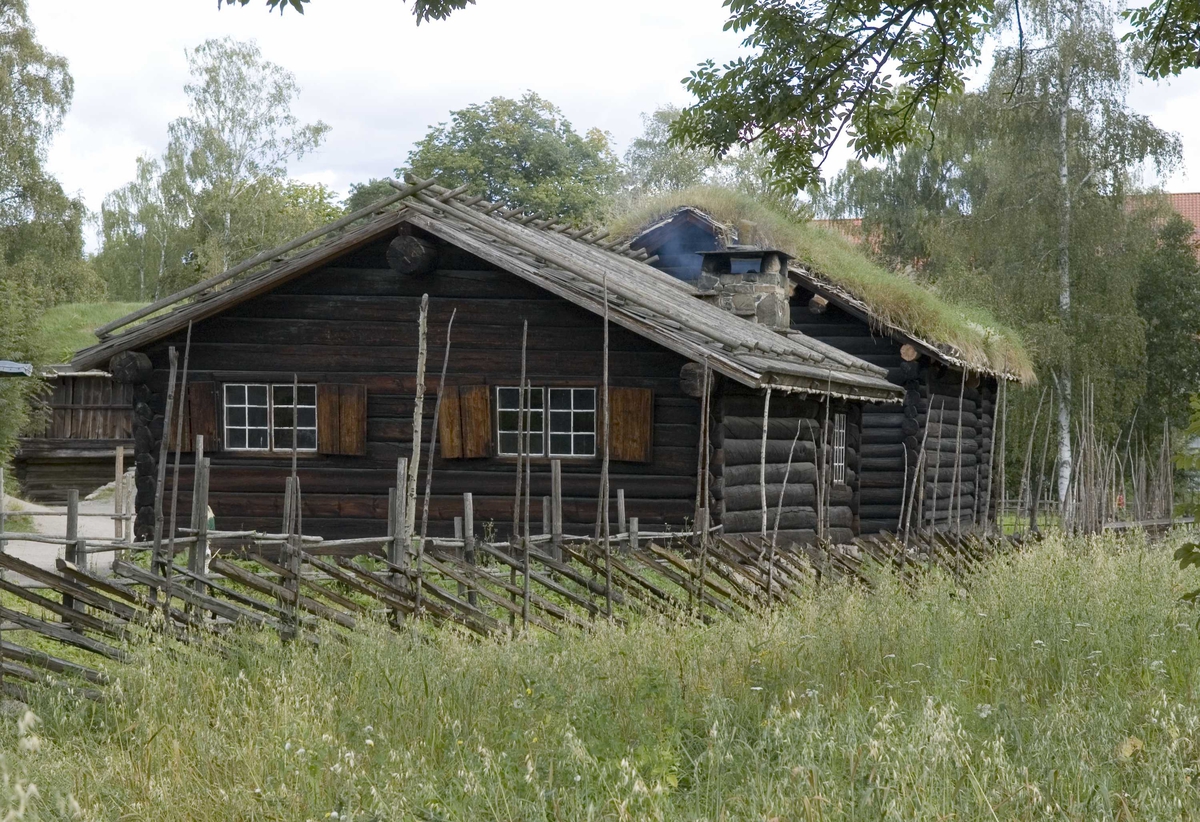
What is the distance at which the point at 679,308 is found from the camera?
1469 cm

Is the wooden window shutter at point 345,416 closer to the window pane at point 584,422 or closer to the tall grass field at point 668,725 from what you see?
the window pane at point 584,422

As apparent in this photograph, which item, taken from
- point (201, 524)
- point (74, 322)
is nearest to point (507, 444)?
point (201, 524)

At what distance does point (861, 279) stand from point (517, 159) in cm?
2818

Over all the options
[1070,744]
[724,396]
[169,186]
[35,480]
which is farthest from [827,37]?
[169,186]

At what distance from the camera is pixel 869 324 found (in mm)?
19656

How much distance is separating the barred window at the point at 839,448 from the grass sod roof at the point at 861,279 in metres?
1.90

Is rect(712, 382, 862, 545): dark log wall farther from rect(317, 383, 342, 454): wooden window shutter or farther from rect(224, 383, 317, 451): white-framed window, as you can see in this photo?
rect(224, 383, 317, 451): white-framed window

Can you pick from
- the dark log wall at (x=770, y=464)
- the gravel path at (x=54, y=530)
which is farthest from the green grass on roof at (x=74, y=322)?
the dark log wall at (x=770, y=464)

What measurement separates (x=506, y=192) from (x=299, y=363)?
105ft

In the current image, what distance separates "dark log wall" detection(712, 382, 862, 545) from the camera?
13.8 meters

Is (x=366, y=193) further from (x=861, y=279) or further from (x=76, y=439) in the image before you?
(x=861, y=279)

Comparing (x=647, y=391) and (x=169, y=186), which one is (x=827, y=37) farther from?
(x=169, y=186)

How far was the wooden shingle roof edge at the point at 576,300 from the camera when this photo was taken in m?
12.9

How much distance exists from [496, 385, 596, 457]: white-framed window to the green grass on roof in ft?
68.2
